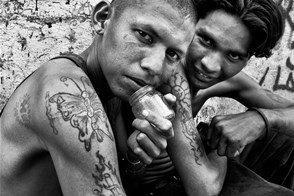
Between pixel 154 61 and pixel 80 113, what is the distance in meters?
0.46

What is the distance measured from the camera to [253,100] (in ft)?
11.7

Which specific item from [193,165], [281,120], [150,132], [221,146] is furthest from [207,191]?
[281,120]

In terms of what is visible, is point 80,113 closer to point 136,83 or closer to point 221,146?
point 136,83

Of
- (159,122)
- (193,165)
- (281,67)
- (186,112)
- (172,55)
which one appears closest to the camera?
(159,122)

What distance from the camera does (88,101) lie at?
6.22 ft

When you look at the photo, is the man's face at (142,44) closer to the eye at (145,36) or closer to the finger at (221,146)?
the eye at (145,36)

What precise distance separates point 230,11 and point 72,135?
1479 millimetres

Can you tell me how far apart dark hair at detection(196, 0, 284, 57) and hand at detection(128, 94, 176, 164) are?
0.99 m

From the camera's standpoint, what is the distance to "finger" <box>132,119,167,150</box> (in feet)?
6.59

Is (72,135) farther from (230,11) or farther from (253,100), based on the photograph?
(253,100)

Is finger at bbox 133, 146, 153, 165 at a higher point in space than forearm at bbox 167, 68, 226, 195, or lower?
higher

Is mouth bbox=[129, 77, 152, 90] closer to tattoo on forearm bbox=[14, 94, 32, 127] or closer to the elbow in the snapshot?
tattoo on forearm bbox=[14, 94, 32, 127]

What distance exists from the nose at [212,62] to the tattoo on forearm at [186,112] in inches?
6.2

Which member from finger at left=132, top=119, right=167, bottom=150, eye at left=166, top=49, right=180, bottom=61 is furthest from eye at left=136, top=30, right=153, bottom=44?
finger at left=132, top=119, right=167, bottom=150
